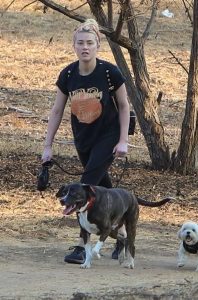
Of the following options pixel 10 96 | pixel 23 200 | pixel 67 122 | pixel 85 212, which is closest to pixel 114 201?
pixel 85 212

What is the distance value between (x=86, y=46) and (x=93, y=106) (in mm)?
506

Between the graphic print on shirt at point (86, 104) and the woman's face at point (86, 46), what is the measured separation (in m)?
0.27

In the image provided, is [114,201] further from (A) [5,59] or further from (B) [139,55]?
(A) [5,59]

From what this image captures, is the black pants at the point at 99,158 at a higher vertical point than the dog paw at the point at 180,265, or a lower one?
higher

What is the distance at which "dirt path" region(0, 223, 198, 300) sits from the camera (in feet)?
18.7

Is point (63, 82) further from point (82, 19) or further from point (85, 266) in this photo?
point (82, 19)

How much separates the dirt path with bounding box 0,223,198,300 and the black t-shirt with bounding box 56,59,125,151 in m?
1.09

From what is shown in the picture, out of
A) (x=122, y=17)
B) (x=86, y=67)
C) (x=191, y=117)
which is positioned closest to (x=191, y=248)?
(x=86, y=67)

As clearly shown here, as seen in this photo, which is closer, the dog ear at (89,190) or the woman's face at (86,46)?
the dog ear at (89,190)

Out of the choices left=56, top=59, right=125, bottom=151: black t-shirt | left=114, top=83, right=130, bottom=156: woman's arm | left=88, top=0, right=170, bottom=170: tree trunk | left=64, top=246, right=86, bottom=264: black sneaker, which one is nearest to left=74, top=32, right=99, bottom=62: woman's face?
left=56, top=59, right=125, bottom=151: black t-shirt

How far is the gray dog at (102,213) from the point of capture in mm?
6184

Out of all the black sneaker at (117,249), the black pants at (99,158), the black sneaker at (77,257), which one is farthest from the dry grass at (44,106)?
the black pants at (99,158)

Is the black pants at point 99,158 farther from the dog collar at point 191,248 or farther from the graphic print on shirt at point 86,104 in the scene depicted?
the dog collar at point 191,248

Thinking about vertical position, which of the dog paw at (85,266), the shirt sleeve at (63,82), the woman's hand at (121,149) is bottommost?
the dog paw at (85,266)
